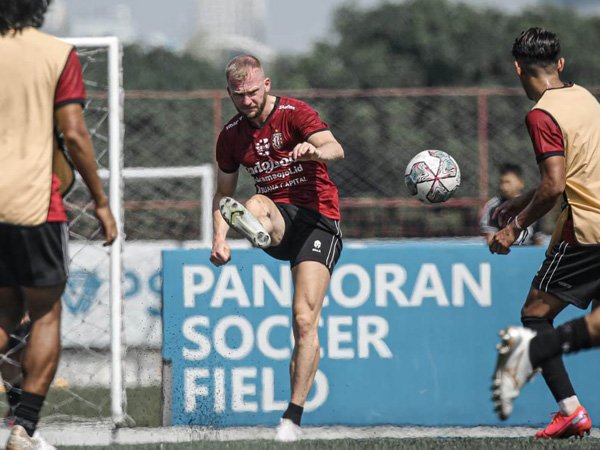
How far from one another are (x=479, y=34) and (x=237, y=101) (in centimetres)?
3531

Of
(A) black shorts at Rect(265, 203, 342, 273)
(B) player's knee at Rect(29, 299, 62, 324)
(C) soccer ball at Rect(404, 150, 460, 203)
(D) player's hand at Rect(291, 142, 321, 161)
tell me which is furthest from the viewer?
(C) soccer ball at Rect(404, 150, 460, 203)

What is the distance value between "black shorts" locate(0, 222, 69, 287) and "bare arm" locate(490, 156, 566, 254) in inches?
88.8

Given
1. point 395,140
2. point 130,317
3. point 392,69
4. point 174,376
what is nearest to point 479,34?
point 392,69

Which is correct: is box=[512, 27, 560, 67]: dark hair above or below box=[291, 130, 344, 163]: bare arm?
above

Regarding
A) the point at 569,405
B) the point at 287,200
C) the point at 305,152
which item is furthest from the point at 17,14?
the point at 569,405

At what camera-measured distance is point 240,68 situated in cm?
652

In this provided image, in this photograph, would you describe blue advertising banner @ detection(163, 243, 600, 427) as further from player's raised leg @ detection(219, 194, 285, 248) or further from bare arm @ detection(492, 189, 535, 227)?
→ bare arm @ detection(492, 189, 535, 227)

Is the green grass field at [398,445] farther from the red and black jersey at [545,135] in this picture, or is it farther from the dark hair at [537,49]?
the dark hair at [537,49]

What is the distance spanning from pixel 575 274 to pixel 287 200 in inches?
68.8

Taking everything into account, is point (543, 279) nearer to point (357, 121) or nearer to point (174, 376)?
point (174, 376)

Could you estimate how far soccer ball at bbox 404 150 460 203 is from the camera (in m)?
6.91

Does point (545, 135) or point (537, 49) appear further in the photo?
point (537, 49)

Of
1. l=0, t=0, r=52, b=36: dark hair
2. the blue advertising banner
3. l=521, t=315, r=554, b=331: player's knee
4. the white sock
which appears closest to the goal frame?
the blue advertising banner

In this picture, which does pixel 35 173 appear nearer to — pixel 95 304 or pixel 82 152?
pixel 82 152
